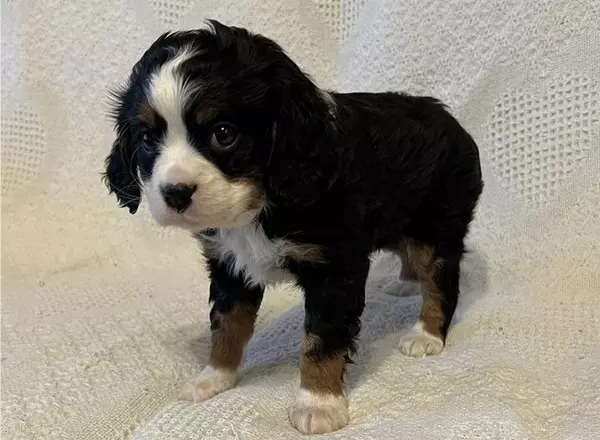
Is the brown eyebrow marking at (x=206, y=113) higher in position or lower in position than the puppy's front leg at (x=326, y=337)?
higher

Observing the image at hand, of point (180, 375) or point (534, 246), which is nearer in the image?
point (180, 375)

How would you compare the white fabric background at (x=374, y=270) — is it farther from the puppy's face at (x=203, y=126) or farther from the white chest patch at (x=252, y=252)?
the puppy's face at (x=203, y=126)

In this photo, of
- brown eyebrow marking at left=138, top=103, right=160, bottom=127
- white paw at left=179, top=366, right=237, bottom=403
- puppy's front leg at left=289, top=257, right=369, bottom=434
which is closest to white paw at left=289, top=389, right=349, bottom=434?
puppy's front leg at left=289, top=257, right=369, bottom=434

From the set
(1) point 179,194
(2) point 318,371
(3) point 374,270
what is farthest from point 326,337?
(3) point 374,270

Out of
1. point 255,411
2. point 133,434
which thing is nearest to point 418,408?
point 255,411

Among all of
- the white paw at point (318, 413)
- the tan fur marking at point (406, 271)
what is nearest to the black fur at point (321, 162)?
the white paw at point (318, 413)

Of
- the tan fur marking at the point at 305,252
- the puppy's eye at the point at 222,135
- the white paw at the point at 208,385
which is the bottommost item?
the white paw at the point at 208,385

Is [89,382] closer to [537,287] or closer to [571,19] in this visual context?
[537,287]

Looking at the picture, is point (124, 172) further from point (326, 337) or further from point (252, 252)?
point (326, 337)
